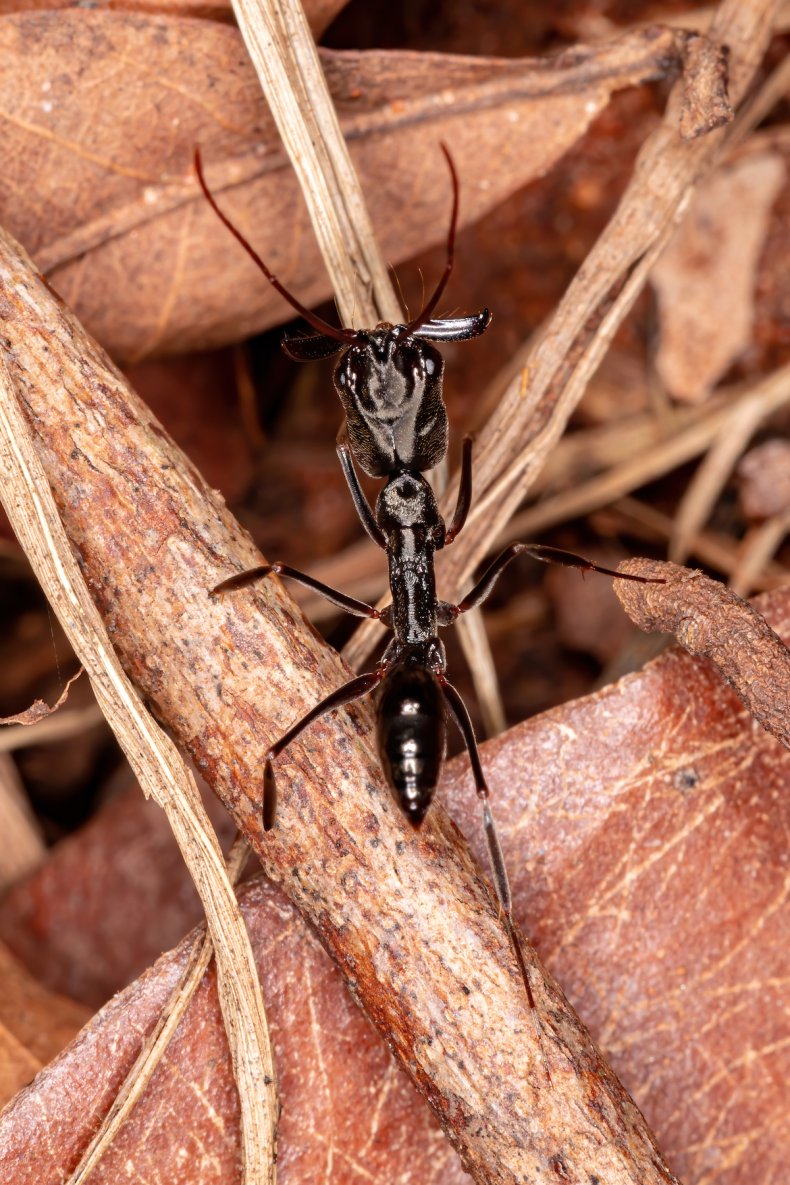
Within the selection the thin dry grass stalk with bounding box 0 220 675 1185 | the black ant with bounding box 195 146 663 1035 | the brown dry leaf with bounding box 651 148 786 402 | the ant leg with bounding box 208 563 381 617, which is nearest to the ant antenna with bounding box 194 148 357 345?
the black ant with bounding box 195 146 663 1035

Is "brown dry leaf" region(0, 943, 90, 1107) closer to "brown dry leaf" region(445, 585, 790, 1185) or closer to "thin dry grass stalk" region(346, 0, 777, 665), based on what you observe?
"brown dry leaf" region(445, 585, 790, 1185)

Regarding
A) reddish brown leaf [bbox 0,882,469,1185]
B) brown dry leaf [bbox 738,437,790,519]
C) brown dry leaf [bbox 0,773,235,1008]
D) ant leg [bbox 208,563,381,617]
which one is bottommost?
reddish brown leaf [bbox 0,882,469,1185]

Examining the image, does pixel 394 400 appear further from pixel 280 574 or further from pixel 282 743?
pixel 282 743

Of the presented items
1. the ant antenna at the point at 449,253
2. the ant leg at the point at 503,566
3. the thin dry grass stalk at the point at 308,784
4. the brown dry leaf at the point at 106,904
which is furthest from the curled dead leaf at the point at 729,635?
the brown dry leaf at the point at 106,904

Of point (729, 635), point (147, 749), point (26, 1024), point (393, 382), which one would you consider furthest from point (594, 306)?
point (26, 1024)

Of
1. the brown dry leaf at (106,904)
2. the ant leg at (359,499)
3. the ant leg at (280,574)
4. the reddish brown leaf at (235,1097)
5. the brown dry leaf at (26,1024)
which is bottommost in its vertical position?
the reddish brown leaf at (235,1097)

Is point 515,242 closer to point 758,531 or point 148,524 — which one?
point 758,531

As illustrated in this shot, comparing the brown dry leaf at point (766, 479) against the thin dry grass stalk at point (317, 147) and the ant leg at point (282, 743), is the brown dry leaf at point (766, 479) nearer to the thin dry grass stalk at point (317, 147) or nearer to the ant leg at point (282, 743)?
the thin dry grass stalk at point (317, 147)

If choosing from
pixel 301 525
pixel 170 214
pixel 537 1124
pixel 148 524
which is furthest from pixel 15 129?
pixel 537 1124
